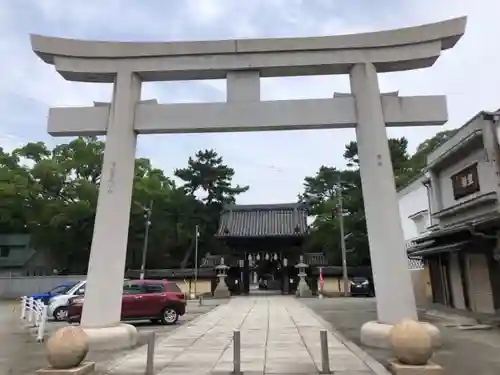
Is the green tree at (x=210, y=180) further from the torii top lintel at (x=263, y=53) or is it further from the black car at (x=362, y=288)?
the torii top lintel at (x=263, y=53)

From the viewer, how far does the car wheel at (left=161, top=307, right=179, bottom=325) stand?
17.7 metres

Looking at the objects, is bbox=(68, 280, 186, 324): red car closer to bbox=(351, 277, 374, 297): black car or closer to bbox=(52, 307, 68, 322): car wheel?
bbox=(52, 307, 68, 322): car wheel

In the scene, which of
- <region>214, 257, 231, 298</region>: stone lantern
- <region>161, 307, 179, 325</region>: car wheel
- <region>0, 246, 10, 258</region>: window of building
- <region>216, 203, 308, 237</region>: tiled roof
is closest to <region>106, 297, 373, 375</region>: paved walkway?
<region>161, 307, 179, 325</region>: car wheel

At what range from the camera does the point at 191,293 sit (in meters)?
39.6

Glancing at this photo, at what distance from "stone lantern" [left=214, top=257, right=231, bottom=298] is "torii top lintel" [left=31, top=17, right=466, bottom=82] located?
92.9 feet

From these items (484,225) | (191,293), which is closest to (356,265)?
(191,293)

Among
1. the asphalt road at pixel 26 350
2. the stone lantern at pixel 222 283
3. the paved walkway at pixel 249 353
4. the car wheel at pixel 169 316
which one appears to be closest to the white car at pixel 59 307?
the asphalt road at pixel 26 350

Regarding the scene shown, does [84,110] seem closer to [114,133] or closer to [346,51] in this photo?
[114,133]

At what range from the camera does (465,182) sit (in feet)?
57.7

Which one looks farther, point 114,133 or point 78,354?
point 114,133

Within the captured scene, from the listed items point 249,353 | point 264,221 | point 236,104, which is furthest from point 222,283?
point 236,104

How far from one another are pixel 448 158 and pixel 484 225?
15.3 feet

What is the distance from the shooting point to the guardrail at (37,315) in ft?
45.1

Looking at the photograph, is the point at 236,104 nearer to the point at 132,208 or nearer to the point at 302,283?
the point at 302,283
